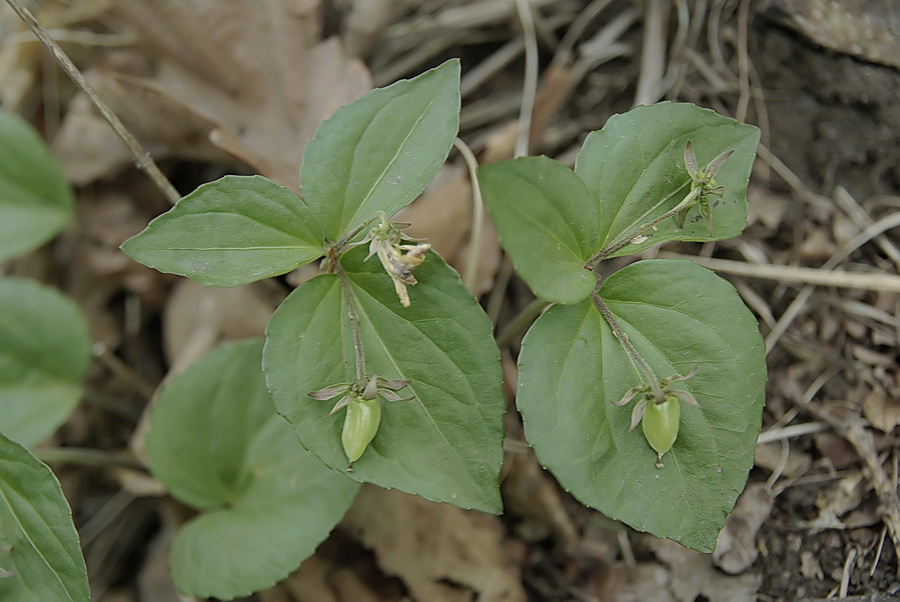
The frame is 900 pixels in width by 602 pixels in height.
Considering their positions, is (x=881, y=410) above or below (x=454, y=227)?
below

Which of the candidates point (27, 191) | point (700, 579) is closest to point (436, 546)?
point (700, 579)

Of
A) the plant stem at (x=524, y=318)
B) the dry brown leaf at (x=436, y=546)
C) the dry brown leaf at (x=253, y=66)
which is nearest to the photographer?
the plant stem at (x=524, y=318)

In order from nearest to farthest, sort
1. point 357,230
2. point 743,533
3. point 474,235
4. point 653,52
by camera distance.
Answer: point 357,230 → point 743,533 → point 474,235 → point 653,52

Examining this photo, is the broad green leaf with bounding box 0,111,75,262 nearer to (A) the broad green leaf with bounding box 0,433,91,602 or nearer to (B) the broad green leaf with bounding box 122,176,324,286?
(A) the broad green leaf with bounding box 0,433,91,602

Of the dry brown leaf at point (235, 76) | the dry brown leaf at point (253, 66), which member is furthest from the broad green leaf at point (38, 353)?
the dry brown leaf at point (253, 66)

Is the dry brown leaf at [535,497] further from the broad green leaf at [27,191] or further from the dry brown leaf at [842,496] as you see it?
the broad green leaf at [27,191]

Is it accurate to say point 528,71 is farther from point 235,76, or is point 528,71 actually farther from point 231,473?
point 231,473
